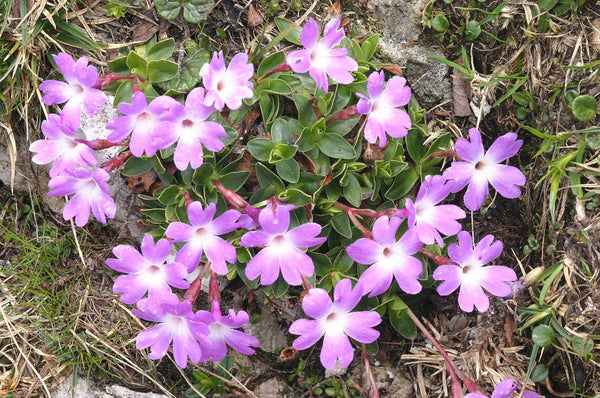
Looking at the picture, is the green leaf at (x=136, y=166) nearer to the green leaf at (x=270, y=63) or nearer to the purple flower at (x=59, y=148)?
the purple flower at (x=59, y=148)

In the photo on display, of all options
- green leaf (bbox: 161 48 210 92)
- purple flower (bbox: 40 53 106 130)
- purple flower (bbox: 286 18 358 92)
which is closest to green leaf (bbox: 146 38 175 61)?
green leaf (bbox: 161 48 210 92)

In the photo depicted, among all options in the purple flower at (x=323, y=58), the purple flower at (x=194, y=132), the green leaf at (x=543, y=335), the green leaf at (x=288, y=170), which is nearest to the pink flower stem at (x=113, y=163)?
the purple flower at (x=194, y=132)

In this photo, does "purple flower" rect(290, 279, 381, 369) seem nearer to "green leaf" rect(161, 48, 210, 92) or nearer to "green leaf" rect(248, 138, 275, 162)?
"green leaf" rect(248, 138, 275, 162)

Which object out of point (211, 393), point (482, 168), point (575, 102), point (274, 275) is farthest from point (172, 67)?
point (575, 102)

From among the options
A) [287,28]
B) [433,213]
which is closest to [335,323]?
[433,213]

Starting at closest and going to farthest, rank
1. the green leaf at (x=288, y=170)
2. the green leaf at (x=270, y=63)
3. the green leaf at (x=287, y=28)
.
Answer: the green leaf at (x=288, y=170) → the green leaf at (x=270, y=63) → the green leaf at (x=287, y=28)

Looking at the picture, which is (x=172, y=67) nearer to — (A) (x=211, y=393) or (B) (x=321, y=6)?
(B) (x=321, y=6)

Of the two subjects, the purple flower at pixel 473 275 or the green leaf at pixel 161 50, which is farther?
the green leaf at pixel 161 50
